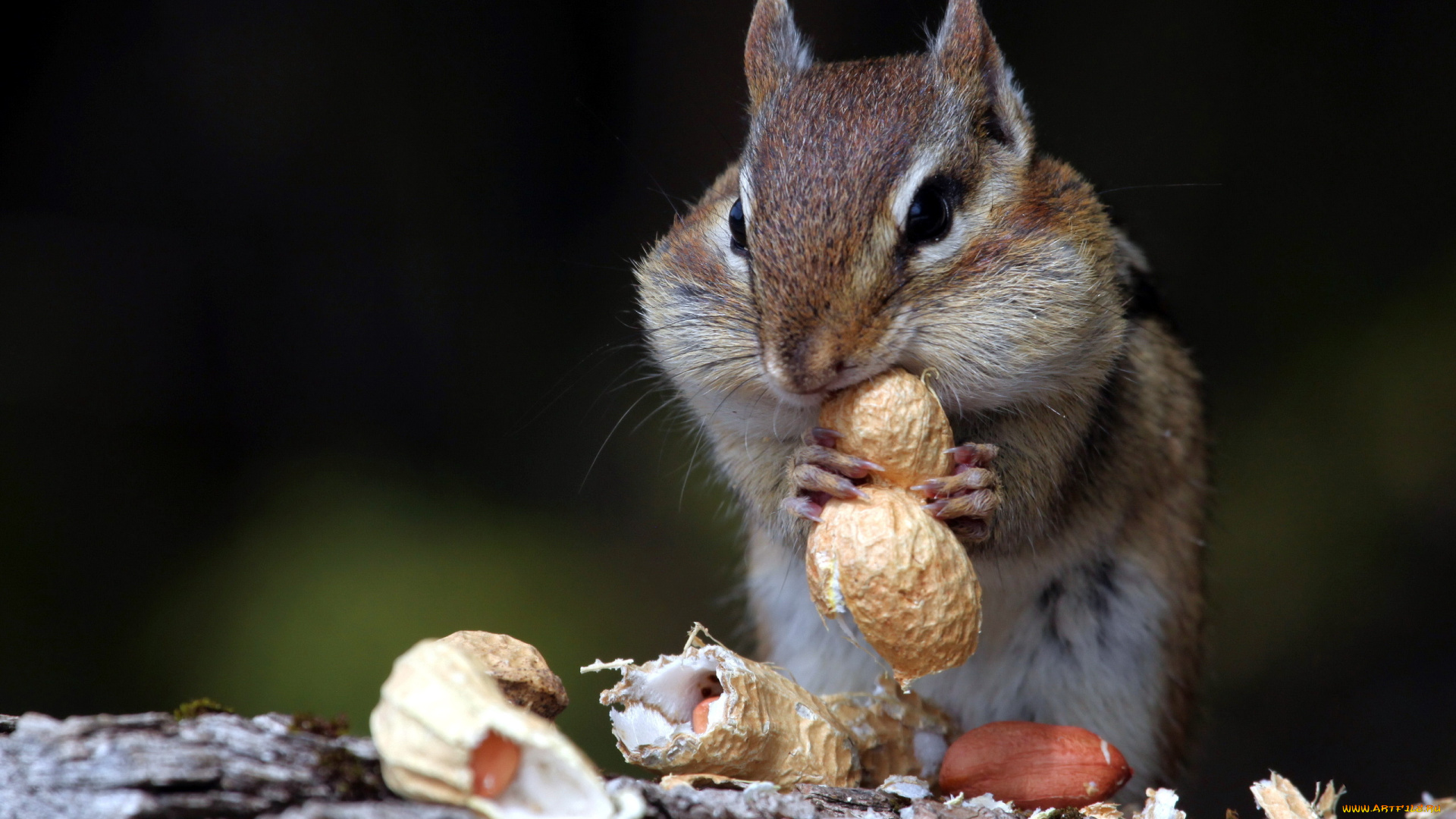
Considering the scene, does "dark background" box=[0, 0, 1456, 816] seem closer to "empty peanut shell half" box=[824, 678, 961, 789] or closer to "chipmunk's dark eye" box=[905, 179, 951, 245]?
"empty peanut shell half" box=[824, 678, 961, 789]

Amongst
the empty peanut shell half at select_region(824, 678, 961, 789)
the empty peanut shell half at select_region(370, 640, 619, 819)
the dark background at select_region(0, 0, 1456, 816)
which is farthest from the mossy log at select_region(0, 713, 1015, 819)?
the dark background at select_region(0, 0, 1456, 816)

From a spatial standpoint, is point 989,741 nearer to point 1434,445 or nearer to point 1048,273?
point 1048,273

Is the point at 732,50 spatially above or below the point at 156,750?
above

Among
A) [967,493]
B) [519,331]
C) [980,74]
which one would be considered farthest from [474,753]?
[519,331]

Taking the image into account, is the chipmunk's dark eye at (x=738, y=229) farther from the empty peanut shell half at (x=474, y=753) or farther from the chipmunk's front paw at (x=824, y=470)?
the empty peanut shell half at (x=474, y=753)

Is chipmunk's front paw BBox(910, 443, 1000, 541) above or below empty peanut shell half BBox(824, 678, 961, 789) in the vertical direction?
above

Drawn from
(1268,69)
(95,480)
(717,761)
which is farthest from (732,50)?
(717,761)

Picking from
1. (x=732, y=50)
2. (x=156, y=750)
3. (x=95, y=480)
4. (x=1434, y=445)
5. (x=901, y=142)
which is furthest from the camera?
(x=732, y=50)
